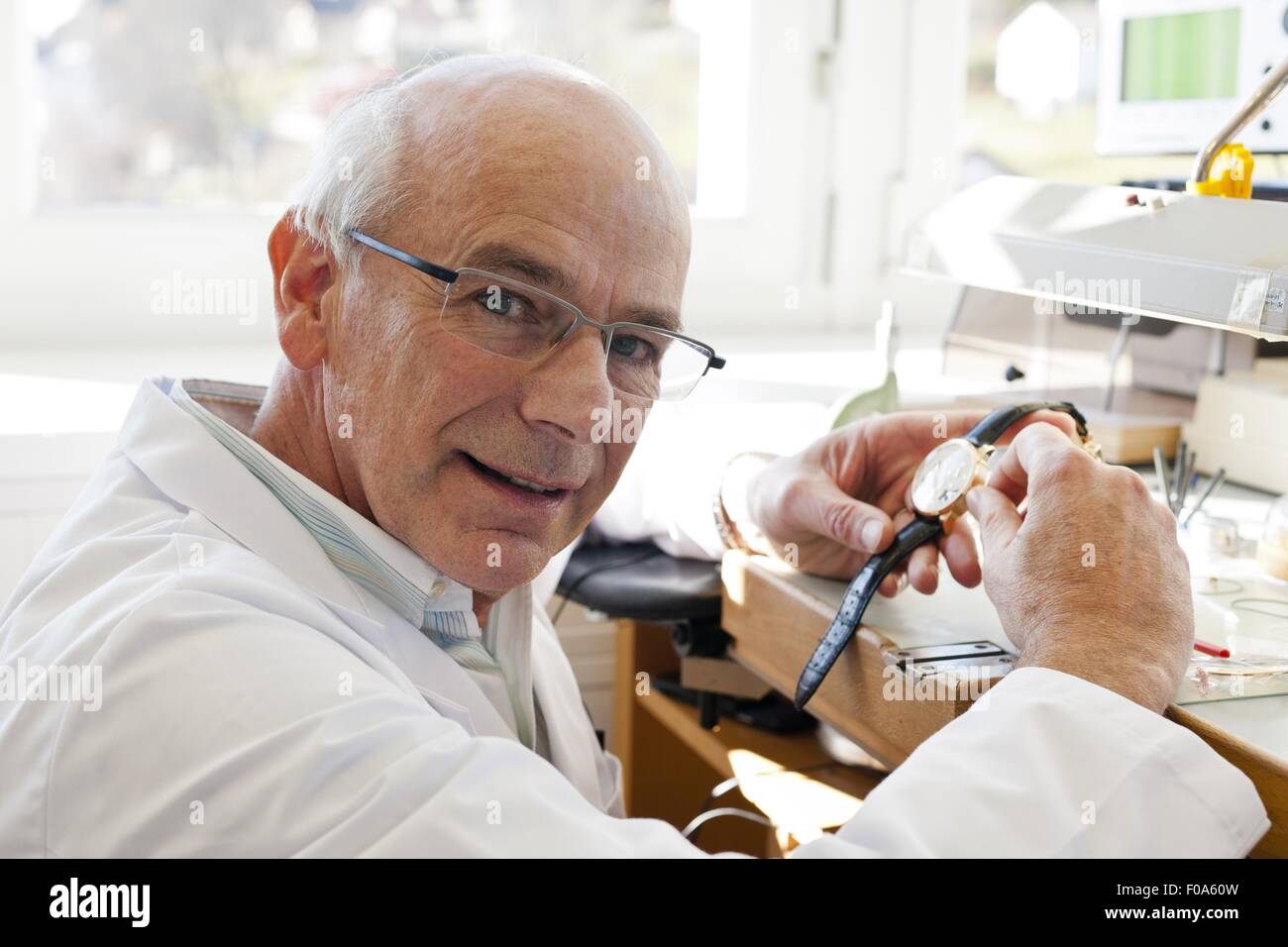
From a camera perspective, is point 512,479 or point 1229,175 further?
point 1229,175

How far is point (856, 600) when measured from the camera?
1.08m

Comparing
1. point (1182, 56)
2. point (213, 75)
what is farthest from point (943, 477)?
point (213, 75)

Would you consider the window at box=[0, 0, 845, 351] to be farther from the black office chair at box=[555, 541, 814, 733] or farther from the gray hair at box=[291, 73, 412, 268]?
the gray hair at box=[291, 73, 412, 268]

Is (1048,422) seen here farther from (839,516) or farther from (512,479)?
(512,479)

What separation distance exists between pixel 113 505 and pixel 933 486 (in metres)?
0.67

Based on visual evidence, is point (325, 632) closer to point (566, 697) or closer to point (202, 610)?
point (202, 610)

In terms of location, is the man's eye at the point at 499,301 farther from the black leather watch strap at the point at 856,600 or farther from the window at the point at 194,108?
the window at the point at 194,108

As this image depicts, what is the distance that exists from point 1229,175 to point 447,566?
2.75 feet

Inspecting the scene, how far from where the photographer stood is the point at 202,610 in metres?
0.73

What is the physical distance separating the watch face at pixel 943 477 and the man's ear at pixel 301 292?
529mm

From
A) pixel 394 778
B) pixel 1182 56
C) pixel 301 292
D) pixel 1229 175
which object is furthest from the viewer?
pixel 1182 56

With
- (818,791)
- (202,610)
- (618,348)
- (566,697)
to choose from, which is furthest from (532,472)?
(818,791)

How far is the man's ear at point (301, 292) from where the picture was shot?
99 centimetres

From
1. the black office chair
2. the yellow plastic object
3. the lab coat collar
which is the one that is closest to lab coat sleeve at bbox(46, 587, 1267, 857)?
the lab coat collar
